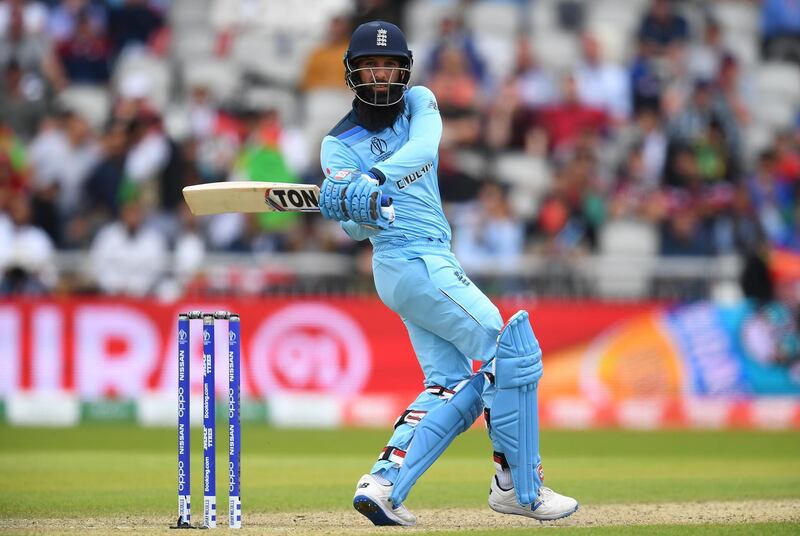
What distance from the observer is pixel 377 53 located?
6.03 meters

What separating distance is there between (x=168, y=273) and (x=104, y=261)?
620mm

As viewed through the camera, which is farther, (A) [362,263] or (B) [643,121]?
(B) [643,121]

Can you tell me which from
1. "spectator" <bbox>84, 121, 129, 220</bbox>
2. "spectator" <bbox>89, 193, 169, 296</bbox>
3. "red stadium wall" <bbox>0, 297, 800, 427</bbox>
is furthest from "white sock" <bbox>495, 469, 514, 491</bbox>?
"spectator" <bbox>84, 121, 129, 220</bbox>

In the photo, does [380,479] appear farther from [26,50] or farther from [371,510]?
[26,50]

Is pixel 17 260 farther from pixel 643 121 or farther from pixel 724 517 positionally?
pixel 724 517

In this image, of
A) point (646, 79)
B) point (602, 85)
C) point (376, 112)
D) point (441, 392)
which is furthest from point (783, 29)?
point (441, 392)

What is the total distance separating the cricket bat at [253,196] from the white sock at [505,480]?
1.41 meters

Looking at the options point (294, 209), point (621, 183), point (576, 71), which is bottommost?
point (294, 209)

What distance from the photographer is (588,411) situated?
1372cm

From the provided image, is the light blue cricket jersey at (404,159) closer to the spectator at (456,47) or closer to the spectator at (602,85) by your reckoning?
the spectator at (456,47)

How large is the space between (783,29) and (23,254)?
10336 millimetres

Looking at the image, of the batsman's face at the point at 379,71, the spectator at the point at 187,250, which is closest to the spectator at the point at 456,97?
the spectator at the point at 187,250

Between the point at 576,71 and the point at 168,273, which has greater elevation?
the point at 576,71

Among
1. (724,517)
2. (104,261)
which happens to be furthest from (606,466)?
(104,261)
